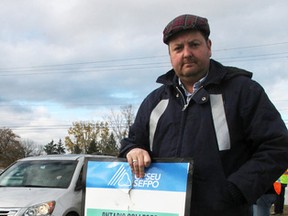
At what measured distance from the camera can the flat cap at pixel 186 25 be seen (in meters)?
2.33

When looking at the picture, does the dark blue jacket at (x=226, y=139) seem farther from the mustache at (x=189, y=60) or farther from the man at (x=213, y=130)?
the mustache at (x=189, y=60)

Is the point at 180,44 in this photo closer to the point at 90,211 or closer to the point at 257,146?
the point at 257,146

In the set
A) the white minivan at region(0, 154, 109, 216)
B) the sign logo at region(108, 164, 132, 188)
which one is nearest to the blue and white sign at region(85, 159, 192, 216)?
the sign logo at region(108, 164, 132, 188)

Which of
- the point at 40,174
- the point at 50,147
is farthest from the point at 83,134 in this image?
the point at 40,174

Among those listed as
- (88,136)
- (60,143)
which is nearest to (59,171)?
(88,136)

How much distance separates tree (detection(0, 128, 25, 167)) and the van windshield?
3028 inches

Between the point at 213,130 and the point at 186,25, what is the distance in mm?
604

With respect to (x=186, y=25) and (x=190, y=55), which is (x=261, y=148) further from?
(x=186, y=25)

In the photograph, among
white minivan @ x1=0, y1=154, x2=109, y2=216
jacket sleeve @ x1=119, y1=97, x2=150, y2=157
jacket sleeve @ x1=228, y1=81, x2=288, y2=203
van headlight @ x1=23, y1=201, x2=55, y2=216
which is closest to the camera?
jacket sleeve @ x1=228, y1=81, x2=288, y2=203

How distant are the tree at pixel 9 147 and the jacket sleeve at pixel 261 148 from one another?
274 feet

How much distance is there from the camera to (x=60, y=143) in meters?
106

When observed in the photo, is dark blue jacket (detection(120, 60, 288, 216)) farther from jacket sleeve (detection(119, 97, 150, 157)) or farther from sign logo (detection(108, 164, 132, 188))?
sign logo (detection(108, 164, 132, 188))

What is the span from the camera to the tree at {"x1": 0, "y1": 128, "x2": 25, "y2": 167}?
269 ft

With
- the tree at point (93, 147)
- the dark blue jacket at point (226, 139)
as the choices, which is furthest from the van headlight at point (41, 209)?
the tree at point (93, 147)
